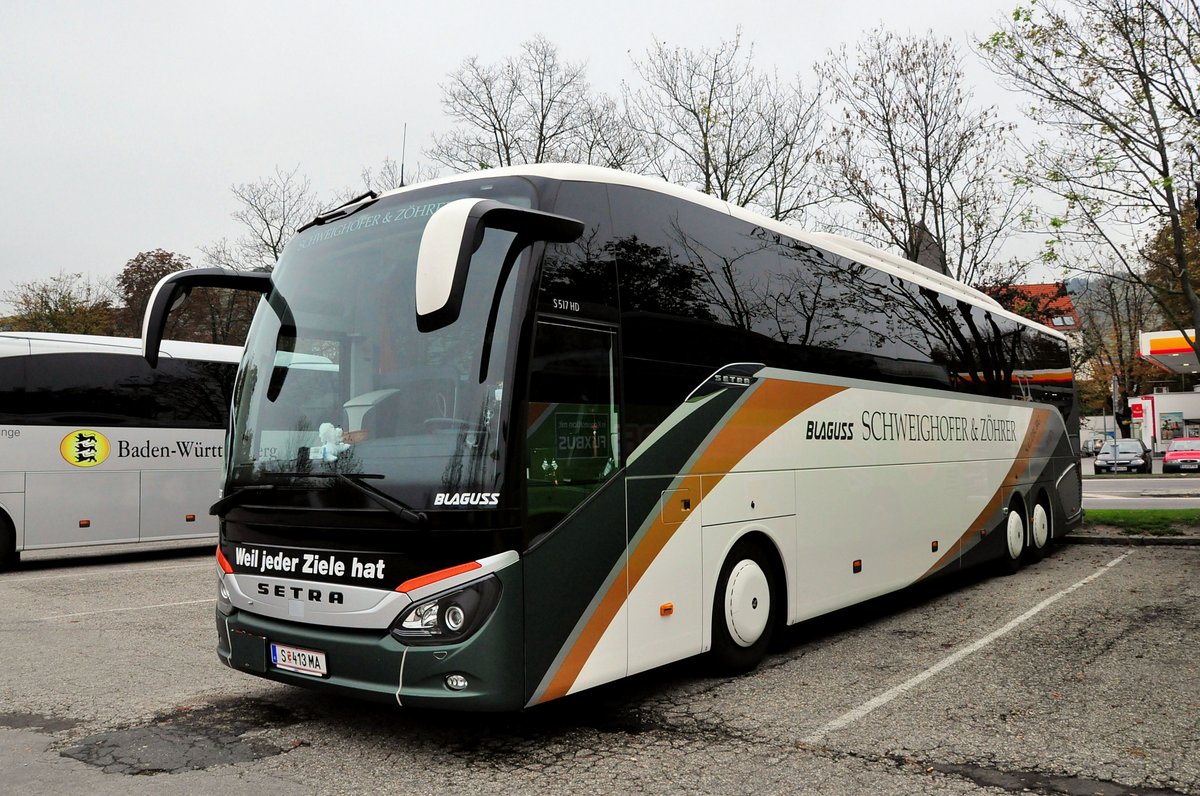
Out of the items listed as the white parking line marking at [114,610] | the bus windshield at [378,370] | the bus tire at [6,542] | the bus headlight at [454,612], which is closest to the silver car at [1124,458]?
the white parking line marking at [114,610]

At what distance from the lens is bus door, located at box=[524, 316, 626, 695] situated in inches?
203

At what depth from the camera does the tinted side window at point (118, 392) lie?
14258mm

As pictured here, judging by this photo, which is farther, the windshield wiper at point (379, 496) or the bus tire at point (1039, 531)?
the bus tire at point (1039, 531)

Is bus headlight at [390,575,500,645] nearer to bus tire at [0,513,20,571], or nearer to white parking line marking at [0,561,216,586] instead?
white parking line marking at [0,561,216,586]

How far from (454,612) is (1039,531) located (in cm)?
1091

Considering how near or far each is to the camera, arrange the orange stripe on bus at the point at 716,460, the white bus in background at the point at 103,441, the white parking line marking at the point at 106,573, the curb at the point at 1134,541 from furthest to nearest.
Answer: the curb at the point at 1134,541 < the white bus in background at the point at 103,441 < the white parking line marking at the point at 106,573 < the orange stripe on bus at the point at 716,460

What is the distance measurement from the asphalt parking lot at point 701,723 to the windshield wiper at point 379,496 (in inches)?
51.4

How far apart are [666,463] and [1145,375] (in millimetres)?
72740

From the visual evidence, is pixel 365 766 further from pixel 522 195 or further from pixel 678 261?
pixel 678 261

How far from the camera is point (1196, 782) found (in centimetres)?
464

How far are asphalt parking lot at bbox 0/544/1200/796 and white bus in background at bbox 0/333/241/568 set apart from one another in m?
5.96

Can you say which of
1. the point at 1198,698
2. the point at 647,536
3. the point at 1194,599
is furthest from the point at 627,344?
the point at 1194,599

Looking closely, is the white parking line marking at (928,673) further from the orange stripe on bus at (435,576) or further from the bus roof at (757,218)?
the bus roof at (757,218)

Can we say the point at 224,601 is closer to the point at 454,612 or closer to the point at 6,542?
the point at 454,612
